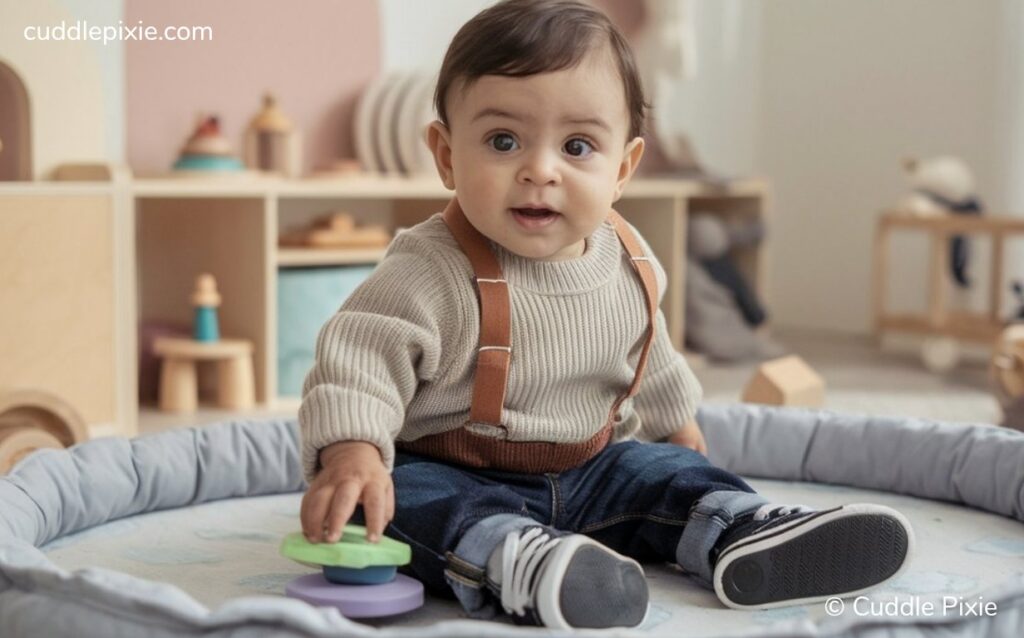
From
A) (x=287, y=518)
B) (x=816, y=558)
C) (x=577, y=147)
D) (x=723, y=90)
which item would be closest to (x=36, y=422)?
(x=287, y=518)

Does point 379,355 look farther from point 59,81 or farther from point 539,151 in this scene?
point 59,81

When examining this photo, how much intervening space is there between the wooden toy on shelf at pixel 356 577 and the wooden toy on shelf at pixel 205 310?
1.42 meters

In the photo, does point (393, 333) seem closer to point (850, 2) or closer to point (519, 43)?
point (519, 43)

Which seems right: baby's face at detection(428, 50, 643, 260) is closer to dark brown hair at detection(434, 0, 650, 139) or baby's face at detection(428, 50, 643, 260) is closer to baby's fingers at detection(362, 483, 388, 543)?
dark brown hair at detection(434, 0, 650, 139)

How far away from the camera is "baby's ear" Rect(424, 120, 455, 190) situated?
1.09 meters

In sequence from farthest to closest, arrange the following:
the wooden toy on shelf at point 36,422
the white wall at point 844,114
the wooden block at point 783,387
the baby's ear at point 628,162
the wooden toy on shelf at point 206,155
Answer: the white wall at point 844,114 → the wooden toy on shelf at point 206,155 → the wooden block at point 783,387 → the wooden toy on shelf at point 36,422 → the baby's ear at point 628,162

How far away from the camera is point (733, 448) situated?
148 cm

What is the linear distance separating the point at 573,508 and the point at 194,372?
54.4 inches

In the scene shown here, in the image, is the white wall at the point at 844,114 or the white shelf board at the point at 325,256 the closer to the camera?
the white shelf board at the point at 325,256

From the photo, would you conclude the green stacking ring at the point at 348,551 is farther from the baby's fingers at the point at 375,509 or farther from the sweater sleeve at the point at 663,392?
the sweater sleeve at the point at 663,392

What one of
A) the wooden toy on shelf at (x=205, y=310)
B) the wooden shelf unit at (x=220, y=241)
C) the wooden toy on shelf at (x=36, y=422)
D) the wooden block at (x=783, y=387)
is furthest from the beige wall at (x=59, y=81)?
the wooden block at (x=783, y=387)

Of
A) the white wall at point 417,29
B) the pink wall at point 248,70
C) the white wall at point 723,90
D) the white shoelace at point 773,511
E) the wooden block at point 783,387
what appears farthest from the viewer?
the white wall at point 723,90

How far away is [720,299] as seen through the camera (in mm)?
3090

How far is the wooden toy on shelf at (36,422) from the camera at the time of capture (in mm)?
1500
